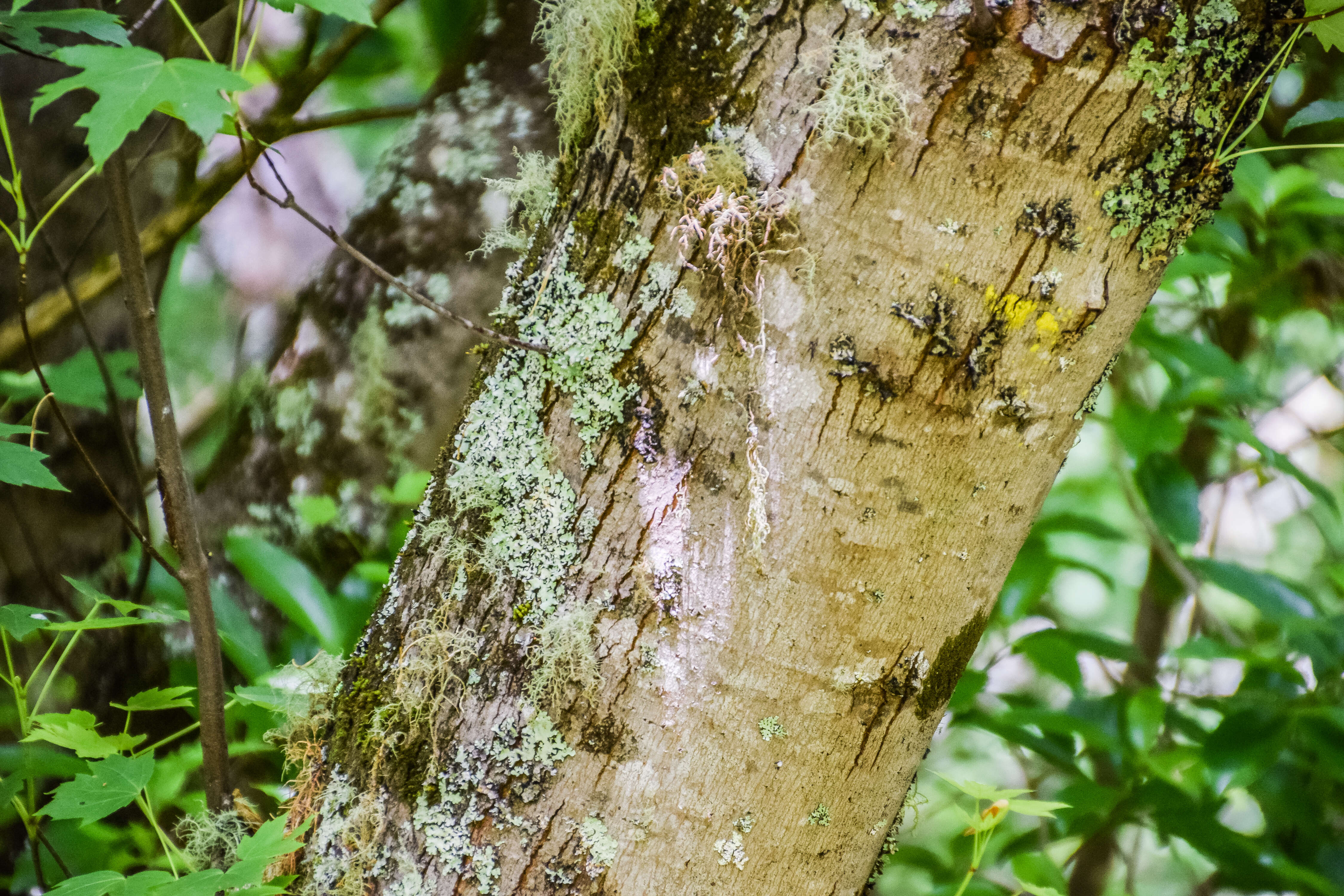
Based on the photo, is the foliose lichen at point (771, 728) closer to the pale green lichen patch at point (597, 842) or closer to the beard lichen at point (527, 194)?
the pale green lichen patch at point (597, 842)

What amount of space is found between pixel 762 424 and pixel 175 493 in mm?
514

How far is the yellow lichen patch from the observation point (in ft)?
1.64

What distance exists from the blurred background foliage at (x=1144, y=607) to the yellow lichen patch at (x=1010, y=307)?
1.28 ft

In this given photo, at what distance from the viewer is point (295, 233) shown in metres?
2.56

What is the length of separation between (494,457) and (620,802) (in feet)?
0.87

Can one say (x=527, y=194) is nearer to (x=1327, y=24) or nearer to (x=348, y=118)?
(x=1327, y=24)

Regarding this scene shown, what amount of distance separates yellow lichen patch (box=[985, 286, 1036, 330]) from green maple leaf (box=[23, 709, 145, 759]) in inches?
30.3

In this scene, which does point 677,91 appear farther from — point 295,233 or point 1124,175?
point 295,233

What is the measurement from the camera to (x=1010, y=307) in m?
0.50

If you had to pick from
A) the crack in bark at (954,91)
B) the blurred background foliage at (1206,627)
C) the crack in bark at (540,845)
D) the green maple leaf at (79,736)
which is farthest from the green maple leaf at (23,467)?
the blurred background foliage at (1206,627)

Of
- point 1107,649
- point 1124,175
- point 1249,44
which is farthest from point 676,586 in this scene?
point 1107,649

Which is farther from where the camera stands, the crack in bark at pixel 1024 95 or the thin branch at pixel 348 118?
the thin branch at pixel 348 118

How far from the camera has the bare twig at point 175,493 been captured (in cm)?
62

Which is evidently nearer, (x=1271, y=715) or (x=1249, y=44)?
(x=1249, y=44)
